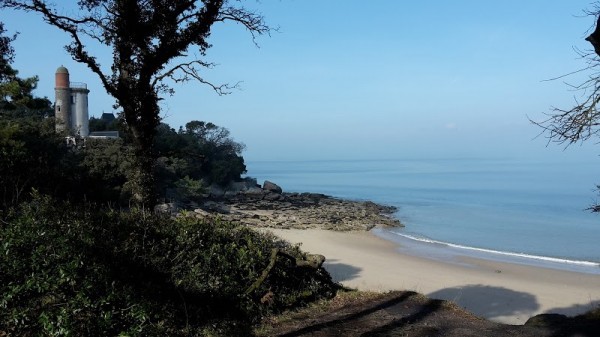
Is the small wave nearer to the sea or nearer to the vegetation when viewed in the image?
the sea

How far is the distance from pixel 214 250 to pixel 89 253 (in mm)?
1991

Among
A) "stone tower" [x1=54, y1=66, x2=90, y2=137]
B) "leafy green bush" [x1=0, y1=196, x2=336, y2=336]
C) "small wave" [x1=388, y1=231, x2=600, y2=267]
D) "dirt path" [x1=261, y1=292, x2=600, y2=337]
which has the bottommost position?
"small wave" [x1=388, y1=231, x2=600, y2=267]

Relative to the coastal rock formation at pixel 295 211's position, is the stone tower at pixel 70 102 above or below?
above

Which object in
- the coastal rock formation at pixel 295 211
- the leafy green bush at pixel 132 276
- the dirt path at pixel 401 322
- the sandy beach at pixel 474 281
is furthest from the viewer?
the coastal rock formation at pixel 295 211

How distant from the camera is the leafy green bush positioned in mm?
4785

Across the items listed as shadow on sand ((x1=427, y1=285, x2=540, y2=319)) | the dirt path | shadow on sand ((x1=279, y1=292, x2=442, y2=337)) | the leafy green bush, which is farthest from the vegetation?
shadow on sand ((x1=427, y1=285, x2=540, y2=319))

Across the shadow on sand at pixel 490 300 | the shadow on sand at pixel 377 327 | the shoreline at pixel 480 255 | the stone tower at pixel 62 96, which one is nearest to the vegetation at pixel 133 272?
the shadow on sand at pixel 377 327

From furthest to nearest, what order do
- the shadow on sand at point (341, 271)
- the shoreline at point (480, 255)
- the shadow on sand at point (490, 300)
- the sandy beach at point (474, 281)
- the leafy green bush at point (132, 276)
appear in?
the shoreline at point (480, 255), the shadow on sand at point (341, 271), the sandy beach at point (474, 281), the shadow on sand at point (490, 300), the leafy green bush at point (132, 276)

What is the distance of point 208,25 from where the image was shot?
938 cm

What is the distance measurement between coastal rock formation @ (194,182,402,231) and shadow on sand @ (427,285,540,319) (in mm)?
15111

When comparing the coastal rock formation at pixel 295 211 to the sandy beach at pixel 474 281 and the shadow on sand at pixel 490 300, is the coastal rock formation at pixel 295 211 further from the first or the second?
the shadow on sand at pixel 490 300

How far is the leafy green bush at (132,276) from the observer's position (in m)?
4.79

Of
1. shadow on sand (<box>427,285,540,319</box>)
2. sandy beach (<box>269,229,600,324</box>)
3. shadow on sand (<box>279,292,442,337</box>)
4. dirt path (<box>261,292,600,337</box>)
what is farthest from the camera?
sandy beach (<box>269,229,600,324</box>)

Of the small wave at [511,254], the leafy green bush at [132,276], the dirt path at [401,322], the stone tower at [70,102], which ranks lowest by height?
the small wave at [511,254]
